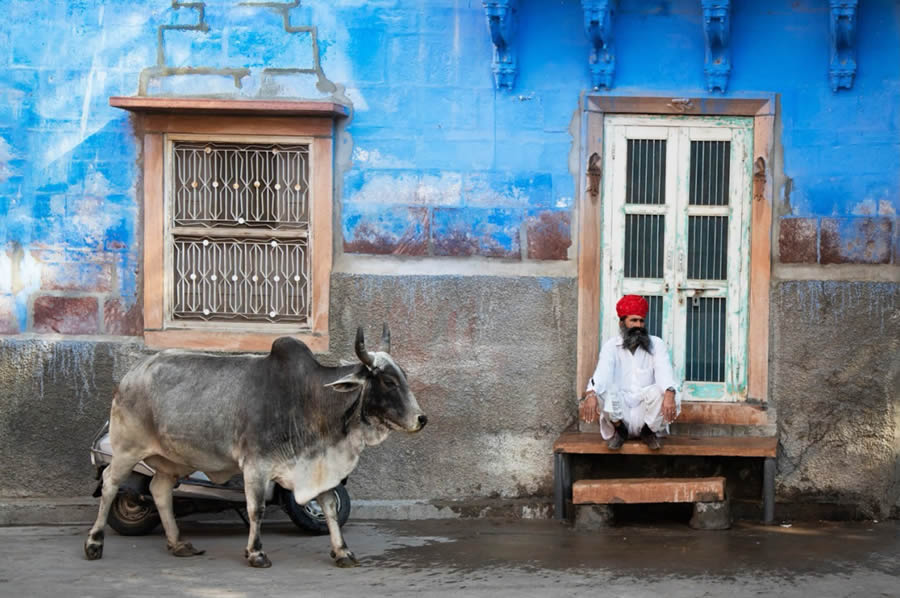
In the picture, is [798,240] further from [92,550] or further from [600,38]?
[92,550]

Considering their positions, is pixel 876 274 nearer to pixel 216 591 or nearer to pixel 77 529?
pixel 216 591

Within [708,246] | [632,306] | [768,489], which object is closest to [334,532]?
[632,306]

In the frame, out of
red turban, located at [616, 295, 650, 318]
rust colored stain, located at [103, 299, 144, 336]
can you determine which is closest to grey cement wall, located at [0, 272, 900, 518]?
rust colored stain, located at [103, 299, 144, 336]

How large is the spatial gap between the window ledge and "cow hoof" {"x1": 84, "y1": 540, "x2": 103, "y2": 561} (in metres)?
2.87

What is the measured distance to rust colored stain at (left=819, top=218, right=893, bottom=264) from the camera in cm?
855

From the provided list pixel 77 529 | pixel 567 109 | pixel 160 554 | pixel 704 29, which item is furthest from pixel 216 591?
pixel 704 29

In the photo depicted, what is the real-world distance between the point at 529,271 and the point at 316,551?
2.35m

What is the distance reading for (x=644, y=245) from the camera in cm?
877

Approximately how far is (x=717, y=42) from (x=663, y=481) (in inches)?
111

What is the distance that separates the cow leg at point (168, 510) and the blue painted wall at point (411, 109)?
1.62 meters

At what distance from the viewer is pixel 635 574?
7070mm

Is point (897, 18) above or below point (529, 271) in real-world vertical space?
above

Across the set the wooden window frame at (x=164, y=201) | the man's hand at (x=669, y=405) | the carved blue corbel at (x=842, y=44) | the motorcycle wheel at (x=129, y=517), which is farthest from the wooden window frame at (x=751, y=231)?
the motorcycle wheel at (x=129, y=517)

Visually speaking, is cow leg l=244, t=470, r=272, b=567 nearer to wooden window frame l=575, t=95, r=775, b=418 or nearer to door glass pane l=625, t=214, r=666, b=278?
wooden window frame l=575, t=95, r=775, b=418
